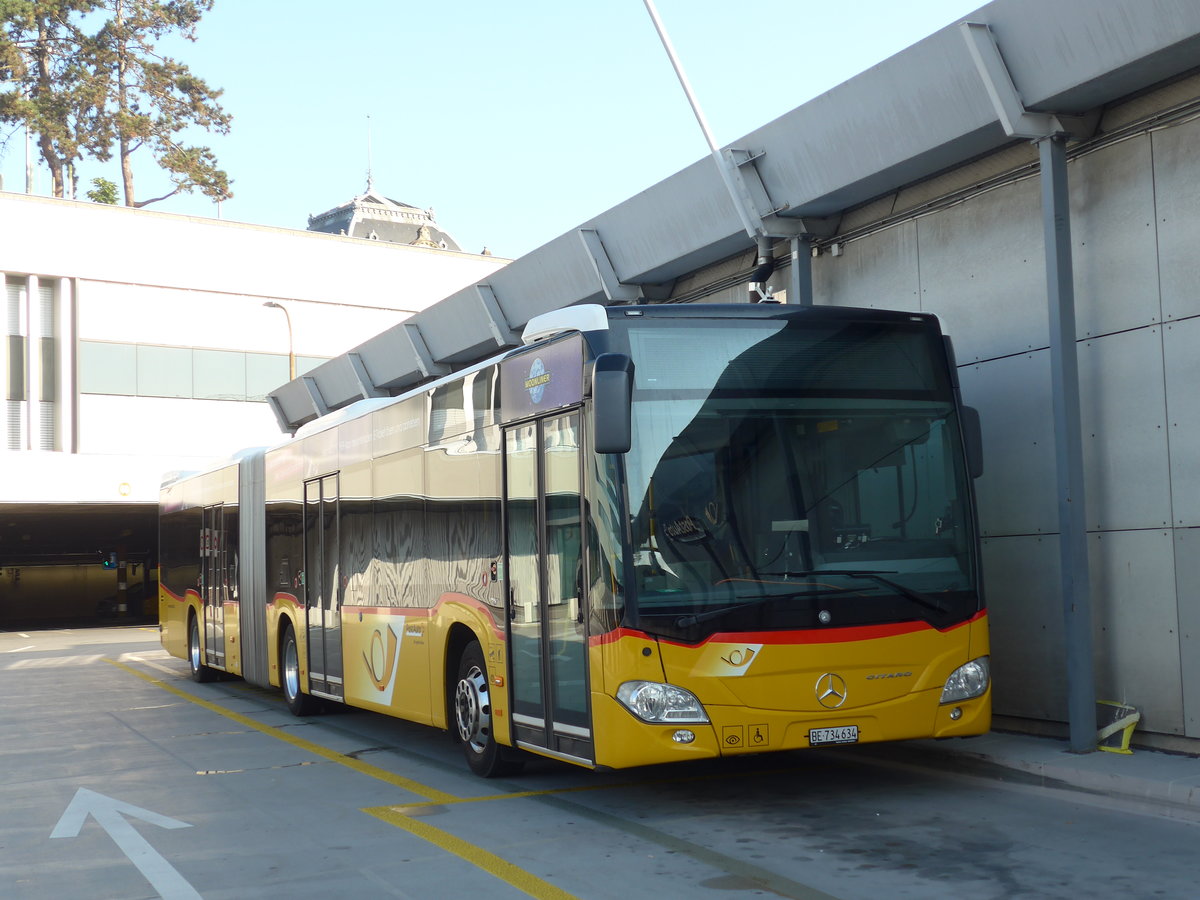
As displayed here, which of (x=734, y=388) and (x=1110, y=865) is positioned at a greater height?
(x=734, y=388)

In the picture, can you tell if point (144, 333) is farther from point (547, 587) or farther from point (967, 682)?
point (967, 682)

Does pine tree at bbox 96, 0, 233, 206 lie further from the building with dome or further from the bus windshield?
the bus windshield

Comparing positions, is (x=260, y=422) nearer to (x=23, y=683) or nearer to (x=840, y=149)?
(x=23, y=683)

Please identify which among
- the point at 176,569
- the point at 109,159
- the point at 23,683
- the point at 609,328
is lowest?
the point at 23,683

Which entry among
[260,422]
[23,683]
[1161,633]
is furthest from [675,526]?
[260,422]

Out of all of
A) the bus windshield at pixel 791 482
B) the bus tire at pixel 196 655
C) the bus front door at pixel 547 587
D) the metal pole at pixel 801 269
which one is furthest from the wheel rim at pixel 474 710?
the bus tire at pixel 196 655

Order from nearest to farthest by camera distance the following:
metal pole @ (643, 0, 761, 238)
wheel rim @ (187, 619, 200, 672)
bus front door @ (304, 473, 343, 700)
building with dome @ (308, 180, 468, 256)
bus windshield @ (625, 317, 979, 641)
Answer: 1. bus windshield @ (625, 317, 979, 641)
2. metal pole @ (643, 0, 761, 238)
3. bus front door @ (304, 473, 343, 700)
4. wheel rim @ (187, 619, 200, 672)
5. building with dome @ (308, 180, 468, 256)

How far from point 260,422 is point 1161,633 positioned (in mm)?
40935

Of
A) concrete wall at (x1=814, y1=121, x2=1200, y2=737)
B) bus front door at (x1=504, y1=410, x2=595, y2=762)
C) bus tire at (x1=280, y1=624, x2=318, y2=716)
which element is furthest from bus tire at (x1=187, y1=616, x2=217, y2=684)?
concrete wall at (x1=814, y1=121, x2=1200, y2=737)

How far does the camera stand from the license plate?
817 cm

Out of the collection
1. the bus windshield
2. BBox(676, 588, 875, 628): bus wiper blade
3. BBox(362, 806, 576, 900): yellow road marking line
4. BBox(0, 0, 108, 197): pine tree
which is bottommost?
BBox(362, 806, 576, 900): yellow road marking line

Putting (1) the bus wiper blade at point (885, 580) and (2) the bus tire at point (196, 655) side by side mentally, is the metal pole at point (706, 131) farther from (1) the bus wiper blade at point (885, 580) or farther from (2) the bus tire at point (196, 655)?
(2) the bus tire at point (196, 655)

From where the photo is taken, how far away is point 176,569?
22.3 metres

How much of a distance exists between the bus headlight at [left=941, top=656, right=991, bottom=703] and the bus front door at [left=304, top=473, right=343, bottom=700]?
6.99 m
